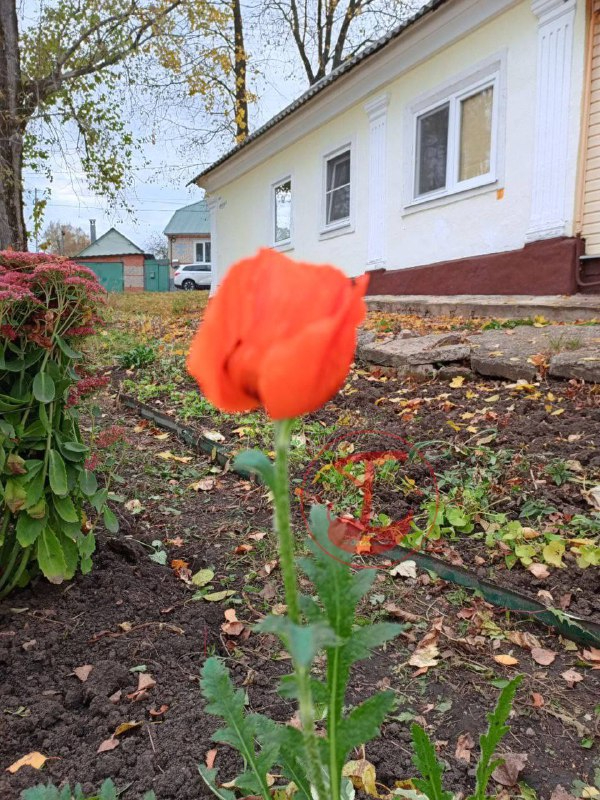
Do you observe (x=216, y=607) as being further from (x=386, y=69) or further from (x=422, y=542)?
(x=386, y=69)

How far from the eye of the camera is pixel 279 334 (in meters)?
0.43

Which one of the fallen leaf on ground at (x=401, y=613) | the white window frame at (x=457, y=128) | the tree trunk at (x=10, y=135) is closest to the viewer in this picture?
the fallen leaf on ground at (x=401, y=613)

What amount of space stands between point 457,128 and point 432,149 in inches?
23.3

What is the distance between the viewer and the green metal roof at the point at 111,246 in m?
44.3

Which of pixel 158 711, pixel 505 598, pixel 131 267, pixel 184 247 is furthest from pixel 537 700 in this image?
pixel 184 247

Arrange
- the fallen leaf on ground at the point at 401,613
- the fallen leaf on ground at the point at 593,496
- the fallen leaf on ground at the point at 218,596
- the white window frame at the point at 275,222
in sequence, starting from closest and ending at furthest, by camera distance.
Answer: the fallen leaf on ground at the point at 401,613, the fallen leaf on ground at the point at 218,596, the fallen leaf on ground at the point at 593,496, the white window frame at the point at 275,222

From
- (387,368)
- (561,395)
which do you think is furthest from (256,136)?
(561,395)

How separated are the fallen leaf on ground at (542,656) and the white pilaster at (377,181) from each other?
7736mm

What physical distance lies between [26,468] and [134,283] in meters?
39.0

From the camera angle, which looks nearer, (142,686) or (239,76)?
(142,686)

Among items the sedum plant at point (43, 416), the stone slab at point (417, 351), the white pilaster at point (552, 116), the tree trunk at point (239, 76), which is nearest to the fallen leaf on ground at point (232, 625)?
the sedum plant at point (43, 416)

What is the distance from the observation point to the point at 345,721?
2.15 feet

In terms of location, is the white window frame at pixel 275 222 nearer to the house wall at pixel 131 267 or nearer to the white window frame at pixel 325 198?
the white window frame at pixel 325 198

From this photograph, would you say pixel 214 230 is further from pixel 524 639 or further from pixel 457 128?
pixel 524 639
